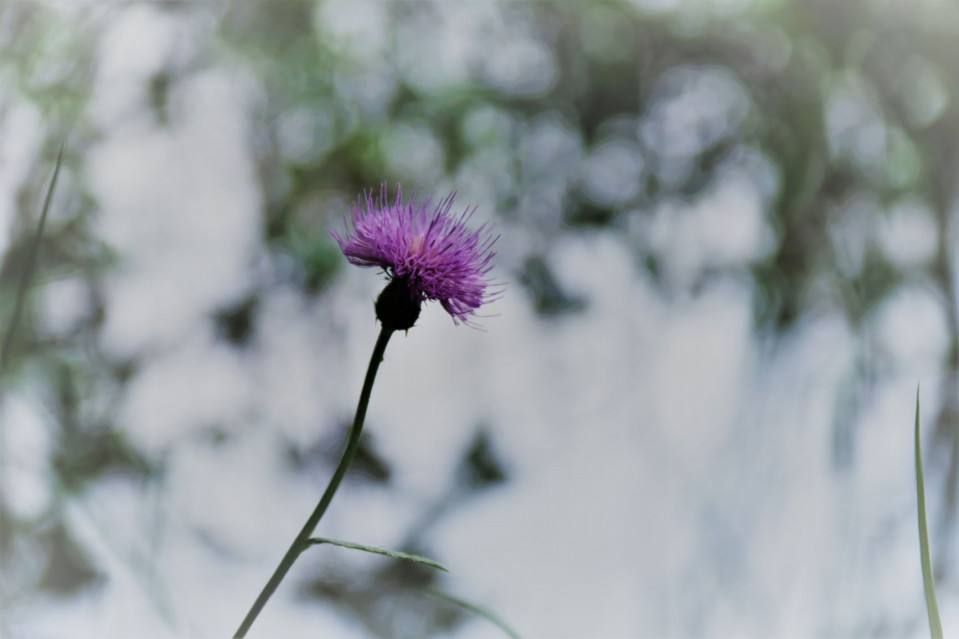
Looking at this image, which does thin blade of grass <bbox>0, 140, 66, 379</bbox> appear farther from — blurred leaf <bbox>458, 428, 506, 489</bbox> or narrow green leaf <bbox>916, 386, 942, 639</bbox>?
blurred leaf <bbox>458, 428, 506, 489</bbox>

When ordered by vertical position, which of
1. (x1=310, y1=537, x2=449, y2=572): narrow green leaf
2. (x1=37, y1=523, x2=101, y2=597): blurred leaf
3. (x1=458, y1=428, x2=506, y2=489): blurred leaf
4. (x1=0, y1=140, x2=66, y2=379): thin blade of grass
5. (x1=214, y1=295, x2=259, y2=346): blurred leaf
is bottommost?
(x1=310, y1=537, x2=449, y2=572): narrow green leaf

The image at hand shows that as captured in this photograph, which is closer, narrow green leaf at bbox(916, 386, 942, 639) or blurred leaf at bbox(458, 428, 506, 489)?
narrow green leaf at bbox(916, 386, 942, 639)

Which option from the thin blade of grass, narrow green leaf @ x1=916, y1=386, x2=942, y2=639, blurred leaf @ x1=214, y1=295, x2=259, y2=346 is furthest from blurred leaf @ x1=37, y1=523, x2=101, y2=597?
narrow green leaf @ x1=916, y1=386, x2=942, y2=639

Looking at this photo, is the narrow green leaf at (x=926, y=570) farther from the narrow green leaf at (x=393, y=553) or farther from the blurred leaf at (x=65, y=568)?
the blurred leaf at (x=65, y=568)

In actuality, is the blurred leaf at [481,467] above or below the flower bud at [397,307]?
above

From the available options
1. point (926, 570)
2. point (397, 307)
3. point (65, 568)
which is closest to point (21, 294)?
point (397, 307)

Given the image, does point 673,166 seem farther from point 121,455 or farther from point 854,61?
point 121,455

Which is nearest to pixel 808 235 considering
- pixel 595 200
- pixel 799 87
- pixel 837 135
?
pixel 837 135

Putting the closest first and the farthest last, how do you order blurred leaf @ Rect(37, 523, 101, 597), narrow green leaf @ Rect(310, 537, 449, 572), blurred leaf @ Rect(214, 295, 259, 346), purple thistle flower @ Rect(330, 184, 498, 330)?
narrow green leaf @ Rect(310, 537, 449, 572)
purple thistle flower @ Rect(330, 184, 498, 330)
blurred leaf @ Rect(37, 523, 101, 597)
blurred leaf @ Rect(214, 295, 259, 346)

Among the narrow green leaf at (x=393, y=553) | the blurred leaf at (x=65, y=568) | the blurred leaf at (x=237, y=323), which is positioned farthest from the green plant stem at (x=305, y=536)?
→ the blurred leaf at (x=237, y=323)
